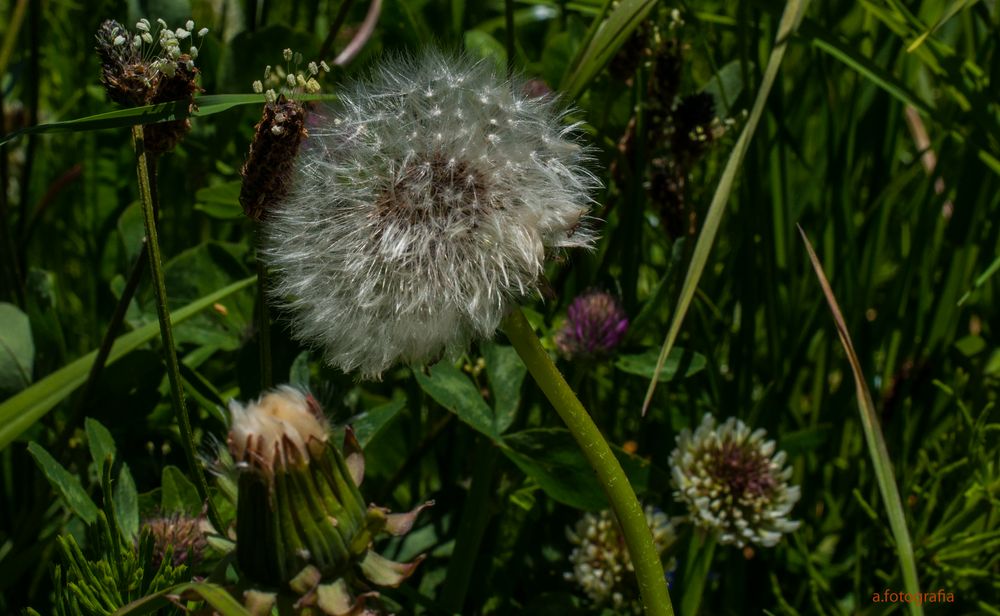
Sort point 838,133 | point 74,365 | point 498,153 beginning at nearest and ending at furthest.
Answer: point 498,153, point 74,365, point 838,133

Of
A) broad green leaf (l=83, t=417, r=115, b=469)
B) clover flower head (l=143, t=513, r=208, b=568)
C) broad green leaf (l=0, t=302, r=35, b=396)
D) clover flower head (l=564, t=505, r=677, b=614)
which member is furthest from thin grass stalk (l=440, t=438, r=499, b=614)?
broad green leaf (l=0, t=302, r=35, b=396)

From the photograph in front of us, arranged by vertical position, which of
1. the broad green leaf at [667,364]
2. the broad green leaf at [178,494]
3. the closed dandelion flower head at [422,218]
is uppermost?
the closed dandelion flower head at [422,218]

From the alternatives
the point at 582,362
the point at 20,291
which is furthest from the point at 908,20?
the point at 20,291

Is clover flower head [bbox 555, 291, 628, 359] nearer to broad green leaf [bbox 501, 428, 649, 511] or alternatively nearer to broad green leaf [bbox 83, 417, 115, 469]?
broad green leaf [bbox 501, 428, 649, 511]

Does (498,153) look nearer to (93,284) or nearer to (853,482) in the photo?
(853,482)

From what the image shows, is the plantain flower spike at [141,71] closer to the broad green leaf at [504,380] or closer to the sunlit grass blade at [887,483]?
the broad green leaf at [504,380]

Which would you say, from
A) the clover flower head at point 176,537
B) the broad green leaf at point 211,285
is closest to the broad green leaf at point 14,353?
the broad green leaf at point 211,285
